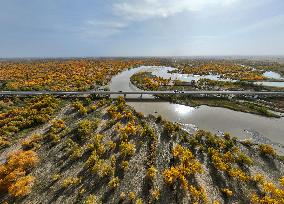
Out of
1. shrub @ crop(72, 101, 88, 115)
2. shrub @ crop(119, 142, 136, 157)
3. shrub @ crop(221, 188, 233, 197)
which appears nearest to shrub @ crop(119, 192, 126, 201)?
shrub @ crop(119, 142, 136, 157)

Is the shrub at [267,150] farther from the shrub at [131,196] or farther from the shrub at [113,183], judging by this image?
the shrub at [113,183]

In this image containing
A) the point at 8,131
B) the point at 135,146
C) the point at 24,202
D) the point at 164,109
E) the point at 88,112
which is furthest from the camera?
the point at 164,109

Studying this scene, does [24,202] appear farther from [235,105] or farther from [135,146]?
[235,105]

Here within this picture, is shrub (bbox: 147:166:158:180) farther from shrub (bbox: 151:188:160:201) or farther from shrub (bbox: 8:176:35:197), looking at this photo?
shrub (bbox: 8:176:35:197)

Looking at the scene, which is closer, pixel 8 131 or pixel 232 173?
pixel 232 173

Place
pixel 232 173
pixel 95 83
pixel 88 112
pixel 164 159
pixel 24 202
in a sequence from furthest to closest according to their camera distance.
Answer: pixel 95 83 < pixel 88 112 < pixel 164 159 < pixel 232 173 < pixel 24 202

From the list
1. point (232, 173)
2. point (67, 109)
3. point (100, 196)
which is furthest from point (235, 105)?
point (100, 196)
